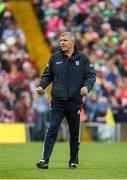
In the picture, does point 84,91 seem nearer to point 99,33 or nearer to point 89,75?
point 89,75

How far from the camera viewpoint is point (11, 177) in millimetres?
12281

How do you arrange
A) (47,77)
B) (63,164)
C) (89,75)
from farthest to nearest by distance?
(63,164) < (47,77) < (89,75)

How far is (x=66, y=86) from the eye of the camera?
45.9ft

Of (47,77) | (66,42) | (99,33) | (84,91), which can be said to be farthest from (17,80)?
(84,91)

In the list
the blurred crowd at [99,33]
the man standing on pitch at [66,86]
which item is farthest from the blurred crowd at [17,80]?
the man standing on pitch at [66,86]

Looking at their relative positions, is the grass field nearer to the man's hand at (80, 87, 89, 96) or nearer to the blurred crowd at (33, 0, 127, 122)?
the man's hand at (80, 87, 89, 96)

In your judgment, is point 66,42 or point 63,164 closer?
point 66,42

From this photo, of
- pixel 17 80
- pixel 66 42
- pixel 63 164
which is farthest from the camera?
pixel 17 80

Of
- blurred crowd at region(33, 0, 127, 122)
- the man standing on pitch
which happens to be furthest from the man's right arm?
blurred crowd at region(33, 0, 127, 122)

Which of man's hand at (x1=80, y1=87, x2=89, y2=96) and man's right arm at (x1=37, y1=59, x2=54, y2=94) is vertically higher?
man's right arm at (x1=37, y1=59, x2=54, y2=94)

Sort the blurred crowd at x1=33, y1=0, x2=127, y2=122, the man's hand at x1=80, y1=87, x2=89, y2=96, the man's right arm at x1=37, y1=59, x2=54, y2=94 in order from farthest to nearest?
the blurred crowd at x1=33, y1=0, x2=127, y2=122
the man's right arm at x1=37, y1=59, x2=54, y2=94
the man's hand at x1=80, y1=87, x2=89, y2=96

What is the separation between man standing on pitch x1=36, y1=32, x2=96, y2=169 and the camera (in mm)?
13945

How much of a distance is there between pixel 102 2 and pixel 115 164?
18205 millimetres

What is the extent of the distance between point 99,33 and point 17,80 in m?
4.91
